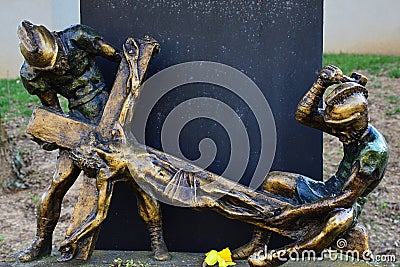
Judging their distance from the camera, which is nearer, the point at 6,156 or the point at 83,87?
the point at 83,87

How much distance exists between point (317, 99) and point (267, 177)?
16.8 inches

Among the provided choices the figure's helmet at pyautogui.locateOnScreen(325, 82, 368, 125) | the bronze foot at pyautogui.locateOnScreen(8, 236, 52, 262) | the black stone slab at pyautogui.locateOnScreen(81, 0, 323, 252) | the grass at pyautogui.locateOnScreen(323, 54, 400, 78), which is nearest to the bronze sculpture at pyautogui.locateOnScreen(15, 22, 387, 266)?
the figure's helmet at pyautogui.locateOnScreen(325, 82, 368, 125)

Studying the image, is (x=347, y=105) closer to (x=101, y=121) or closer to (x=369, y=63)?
(x=101, y=121)

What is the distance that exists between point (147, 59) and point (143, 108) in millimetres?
352

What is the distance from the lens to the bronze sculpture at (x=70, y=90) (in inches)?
112

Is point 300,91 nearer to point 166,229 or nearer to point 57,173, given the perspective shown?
point 166,229

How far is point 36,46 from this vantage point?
273 cm

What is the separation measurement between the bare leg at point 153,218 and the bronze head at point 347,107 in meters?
0.85

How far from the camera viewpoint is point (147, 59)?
287 centimetres

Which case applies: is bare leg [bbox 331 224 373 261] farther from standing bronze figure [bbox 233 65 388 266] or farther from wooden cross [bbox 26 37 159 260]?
wooden cross [bbox 26 37 159 260]

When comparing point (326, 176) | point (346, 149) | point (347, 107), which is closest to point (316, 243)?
point (346, 149)

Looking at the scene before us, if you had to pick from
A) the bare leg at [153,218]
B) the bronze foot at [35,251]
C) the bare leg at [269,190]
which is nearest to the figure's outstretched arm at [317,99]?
the bare leg at [269,190]

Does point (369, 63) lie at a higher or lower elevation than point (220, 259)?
higher

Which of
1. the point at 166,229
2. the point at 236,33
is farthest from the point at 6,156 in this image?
the point at 236,33
